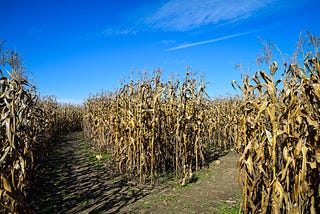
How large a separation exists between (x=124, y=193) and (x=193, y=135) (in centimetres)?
299

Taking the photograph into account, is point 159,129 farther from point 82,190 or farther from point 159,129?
point 82,190

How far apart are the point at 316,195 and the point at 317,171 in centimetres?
52

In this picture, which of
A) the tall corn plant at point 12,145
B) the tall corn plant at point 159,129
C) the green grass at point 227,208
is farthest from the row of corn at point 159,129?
the tall corn plant at point 12,145

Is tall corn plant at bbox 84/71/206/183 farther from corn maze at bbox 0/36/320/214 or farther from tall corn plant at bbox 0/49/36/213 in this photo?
tall corn plant at bbox 0/49/36/213

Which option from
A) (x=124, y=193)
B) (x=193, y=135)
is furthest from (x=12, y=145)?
(x=193, y=135)

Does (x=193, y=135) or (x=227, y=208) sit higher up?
(x=193, y=135)

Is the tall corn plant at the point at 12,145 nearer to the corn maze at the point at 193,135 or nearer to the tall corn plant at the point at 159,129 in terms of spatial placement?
the corn maze at the point at 193,135

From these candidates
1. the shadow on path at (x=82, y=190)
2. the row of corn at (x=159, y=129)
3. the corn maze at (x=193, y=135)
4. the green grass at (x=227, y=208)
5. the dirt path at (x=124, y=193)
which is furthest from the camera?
the row of corn at (x=159, y=129)

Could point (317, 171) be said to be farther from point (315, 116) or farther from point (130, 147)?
point (130, 147)

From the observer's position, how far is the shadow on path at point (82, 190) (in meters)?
5.48

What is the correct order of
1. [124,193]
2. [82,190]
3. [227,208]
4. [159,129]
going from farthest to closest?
[159,129], [82,190], [124,193], [227,208]

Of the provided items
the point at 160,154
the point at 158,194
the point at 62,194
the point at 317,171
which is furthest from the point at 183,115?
the point at 317,171

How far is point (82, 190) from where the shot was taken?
664cm

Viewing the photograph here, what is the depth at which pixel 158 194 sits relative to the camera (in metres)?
6.22
